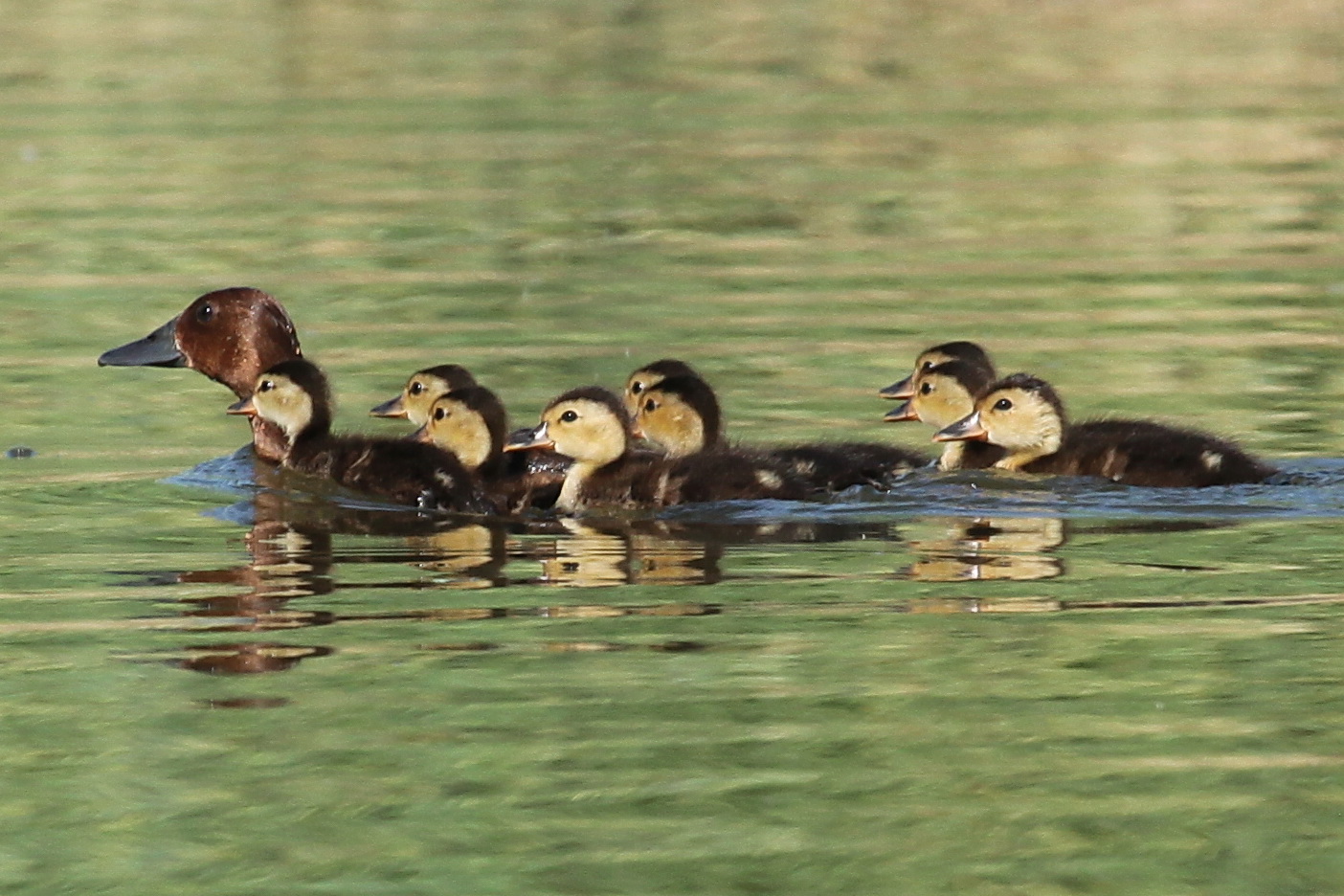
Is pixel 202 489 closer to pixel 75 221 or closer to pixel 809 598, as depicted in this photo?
pixel 809 598

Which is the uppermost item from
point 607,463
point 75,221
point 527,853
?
point 75,221

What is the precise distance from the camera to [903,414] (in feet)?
29.2

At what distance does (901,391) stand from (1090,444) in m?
0.95

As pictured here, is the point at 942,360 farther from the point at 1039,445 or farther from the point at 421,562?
the point at 421,562

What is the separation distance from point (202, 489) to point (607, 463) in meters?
1.38

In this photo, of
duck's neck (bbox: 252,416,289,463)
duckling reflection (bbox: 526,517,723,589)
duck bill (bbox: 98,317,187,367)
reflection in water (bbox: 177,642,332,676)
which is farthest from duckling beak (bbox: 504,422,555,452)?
reflection in water (bbox: 177,642,332,676)

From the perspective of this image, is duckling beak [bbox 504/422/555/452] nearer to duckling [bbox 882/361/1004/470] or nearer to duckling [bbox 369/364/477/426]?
duckling [bbox 369/364/477/426]

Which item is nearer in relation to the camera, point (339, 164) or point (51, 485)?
point (51, 485)

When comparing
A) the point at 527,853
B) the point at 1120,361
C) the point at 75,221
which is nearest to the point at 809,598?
the point at 527,853

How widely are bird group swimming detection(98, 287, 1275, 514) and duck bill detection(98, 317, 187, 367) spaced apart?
169mm

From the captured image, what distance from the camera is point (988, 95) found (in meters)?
20.5

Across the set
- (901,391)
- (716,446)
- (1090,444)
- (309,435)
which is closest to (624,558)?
(716,446)

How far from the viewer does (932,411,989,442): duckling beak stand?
8359mm

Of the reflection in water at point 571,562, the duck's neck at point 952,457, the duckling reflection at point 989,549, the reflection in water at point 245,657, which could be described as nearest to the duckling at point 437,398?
the reflection in water at point 571,562
